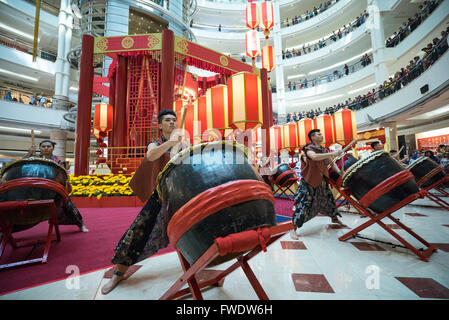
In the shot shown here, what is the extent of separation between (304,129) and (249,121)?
2174 millimetres

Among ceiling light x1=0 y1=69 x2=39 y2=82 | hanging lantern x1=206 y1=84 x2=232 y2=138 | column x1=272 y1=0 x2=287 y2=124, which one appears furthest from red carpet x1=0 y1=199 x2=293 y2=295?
ceiling light x1=0 y1=69 x2=39 y2=82

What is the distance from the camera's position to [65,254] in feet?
5.17

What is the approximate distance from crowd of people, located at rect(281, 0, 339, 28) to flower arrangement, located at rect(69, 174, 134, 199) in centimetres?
1725

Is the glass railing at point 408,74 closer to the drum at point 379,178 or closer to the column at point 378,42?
the column at point 378,42

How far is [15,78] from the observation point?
11.6 meters

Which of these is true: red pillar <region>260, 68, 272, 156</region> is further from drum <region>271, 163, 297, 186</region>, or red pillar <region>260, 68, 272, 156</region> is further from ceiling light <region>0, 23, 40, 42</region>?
ceiling light <region>0, 23, 40, 42</region>

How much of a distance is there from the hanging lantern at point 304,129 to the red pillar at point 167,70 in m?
2.90

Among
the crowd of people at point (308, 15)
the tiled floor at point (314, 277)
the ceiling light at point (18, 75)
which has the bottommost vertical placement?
the tiled floor at point (314, 277)

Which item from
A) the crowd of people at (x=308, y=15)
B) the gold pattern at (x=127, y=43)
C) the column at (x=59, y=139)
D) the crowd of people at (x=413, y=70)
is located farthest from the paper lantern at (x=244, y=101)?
the crowd of people at (x=308, y=15)

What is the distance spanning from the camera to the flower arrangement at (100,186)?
3662mm

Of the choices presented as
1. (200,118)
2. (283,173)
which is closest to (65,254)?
(200,118)

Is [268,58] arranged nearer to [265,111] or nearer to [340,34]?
[265,111]
